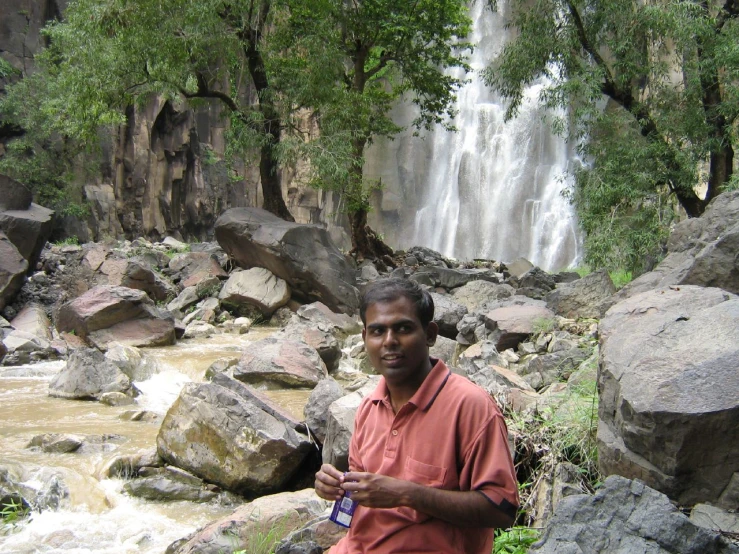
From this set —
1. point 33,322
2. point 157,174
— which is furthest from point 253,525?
point 157,174

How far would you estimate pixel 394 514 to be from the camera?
1828 millimetres

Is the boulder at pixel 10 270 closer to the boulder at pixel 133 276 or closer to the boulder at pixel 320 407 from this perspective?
the boulder at pixel 133 276

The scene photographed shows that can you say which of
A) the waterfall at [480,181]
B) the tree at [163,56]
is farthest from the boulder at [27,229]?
the waterfall at [480,181]

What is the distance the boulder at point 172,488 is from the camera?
4652 mm

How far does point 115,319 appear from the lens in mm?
9602

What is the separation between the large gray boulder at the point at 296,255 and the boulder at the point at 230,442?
7.62m

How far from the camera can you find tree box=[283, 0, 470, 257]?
13.6 m

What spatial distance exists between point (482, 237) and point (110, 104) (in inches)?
800

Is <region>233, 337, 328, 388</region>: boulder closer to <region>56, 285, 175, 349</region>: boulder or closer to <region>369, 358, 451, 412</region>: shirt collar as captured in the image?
<region>56, 285, 175, 349</region>: boulder

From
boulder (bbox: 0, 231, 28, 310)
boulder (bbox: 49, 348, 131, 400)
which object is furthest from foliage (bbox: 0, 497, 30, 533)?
boulder (bbox: 0, 231, 28, 310)

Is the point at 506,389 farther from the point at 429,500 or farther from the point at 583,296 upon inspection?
the point at 583,296

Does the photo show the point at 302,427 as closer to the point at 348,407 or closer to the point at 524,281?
the point at 348,407

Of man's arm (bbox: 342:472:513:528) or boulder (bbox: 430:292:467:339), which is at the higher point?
boulder (bbox: 430:292:467:339)

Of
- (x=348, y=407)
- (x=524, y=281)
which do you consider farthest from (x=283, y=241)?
(x=348, y=407)
